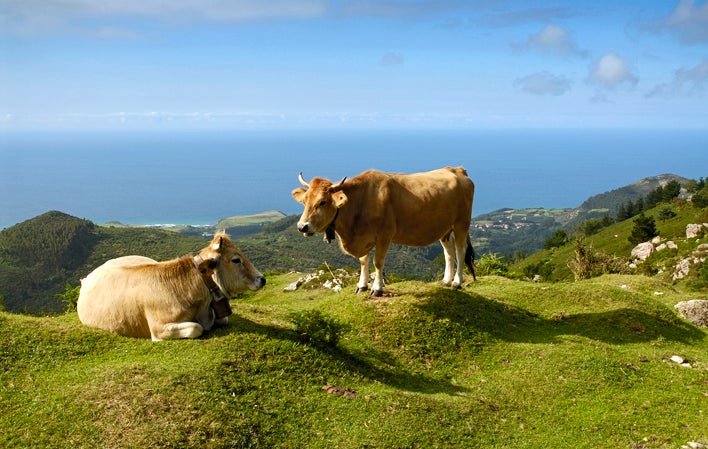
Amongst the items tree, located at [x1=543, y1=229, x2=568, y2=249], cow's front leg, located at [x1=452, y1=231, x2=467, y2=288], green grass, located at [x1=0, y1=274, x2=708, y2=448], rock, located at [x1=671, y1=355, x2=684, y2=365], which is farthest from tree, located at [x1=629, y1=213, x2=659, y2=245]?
cow's front leg, located at [x1=452, y1=231, x2=467, y2=288]

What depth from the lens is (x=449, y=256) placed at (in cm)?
1324

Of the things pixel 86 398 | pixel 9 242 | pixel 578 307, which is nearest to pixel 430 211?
pixel 578 307

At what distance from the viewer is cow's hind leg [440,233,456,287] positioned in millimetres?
13109

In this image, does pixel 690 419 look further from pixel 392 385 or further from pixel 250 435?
pixel 250 435

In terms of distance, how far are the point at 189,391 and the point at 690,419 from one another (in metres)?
7.80

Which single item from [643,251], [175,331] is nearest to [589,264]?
[175,331]

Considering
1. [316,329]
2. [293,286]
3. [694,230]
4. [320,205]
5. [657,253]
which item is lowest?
[657,253]

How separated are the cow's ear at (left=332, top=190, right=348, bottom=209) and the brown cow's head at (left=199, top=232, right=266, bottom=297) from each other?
2231 mm

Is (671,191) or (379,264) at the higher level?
(379,264)

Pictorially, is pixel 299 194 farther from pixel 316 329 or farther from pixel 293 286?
pixel 293 286

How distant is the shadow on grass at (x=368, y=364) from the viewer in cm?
882

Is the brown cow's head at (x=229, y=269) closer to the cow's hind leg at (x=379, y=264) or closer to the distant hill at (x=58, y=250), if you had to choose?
the cow's hind leg at (x=379, y=264)

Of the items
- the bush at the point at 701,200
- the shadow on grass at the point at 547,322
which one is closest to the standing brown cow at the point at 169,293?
the shadow on grass at the point at 547,322

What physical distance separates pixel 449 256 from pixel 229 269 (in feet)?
20.8
